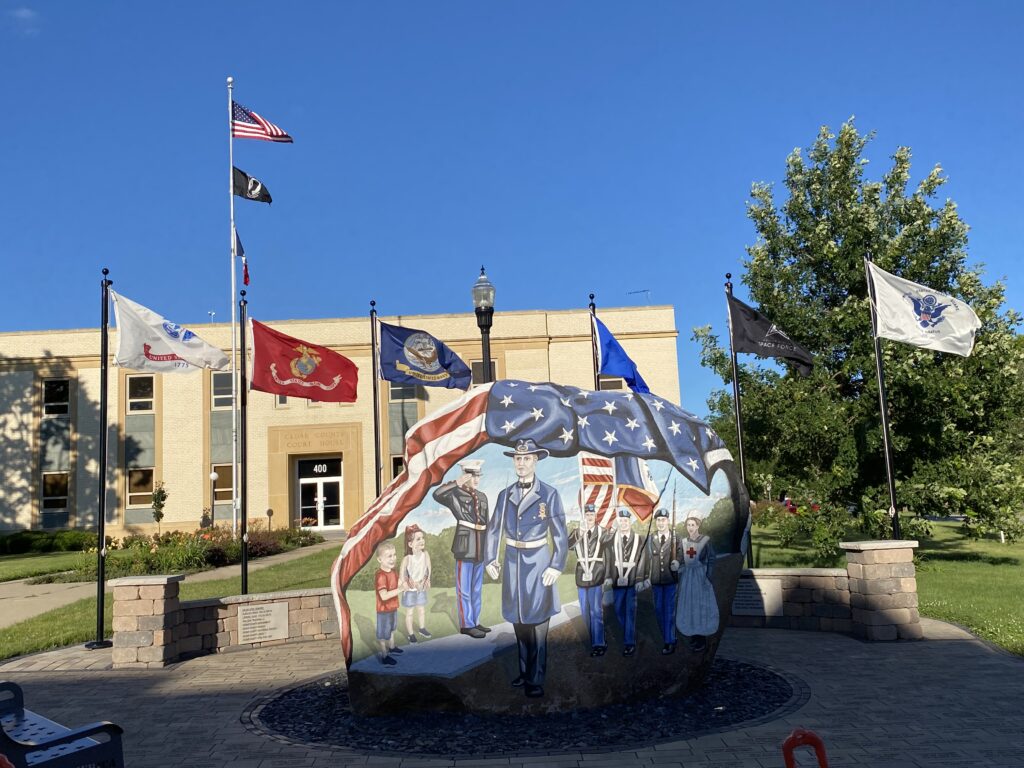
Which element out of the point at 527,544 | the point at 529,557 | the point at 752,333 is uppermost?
the point at 752,333

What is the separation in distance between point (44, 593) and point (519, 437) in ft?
48.7

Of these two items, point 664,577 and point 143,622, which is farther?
point 143,622

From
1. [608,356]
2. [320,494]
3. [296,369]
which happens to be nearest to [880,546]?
[608,356]

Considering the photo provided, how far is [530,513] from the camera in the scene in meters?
7.05

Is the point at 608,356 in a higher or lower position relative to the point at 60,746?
higher

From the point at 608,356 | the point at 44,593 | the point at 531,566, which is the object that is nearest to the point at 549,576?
the point at 531,566

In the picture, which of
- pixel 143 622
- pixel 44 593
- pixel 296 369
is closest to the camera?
pixel 143 622

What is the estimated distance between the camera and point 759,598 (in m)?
11.4

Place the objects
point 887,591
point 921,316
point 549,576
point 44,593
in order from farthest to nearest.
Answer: point 44,593 < point 921,316 < point 887,591 < point 549,576

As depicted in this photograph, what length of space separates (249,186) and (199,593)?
45.0 feet

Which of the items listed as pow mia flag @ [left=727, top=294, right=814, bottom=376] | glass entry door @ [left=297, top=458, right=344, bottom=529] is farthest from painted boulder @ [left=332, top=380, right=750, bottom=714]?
glass entry door @ [left=297, top=458, right=344, bottom=529]

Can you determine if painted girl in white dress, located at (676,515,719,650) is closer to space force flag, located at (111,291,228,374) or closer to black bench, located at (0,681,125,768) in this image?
black bench, located at (0,681,125,768)

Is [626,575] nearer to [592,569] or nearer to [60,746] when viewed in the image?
[592,569]

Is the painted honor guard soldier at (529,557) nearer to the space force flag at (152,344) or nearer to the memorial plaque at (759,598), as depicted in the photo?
the memorial plaque at (759,598)
